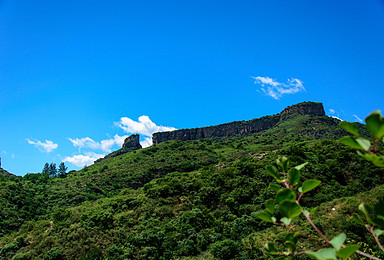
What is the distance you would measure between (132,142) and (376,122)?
340 feet

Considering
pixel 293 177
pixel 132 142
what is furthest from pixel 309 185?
pixel 132 142

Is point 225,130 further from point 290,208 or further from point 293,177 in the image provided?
point 290,208

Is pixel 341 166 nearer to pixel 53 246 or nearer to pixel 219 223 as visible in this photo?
→ pixel 219 223

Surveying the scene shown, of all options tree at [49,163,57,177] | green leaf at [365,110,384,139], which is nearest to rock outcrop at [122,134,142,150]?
tree at [49,163,57,177]

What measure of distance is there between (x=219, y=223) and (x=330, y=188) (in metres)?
10.3

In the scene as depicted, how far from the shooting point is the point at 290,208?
1.11m

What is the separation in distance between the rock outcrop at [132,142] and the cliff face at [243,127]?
8860 mm

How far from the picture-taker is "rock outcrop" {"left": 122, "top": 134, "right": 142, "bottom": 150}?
100 meters

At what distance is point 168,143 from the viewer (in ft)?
242

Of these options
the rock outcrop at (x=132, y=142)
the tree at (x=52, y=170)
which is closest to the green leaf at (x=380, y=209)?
the tree at (x=52, y=170)

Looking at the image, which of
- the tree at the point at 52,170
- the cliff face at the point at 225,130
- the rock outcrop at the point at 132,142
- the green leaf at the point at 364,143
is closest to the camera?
the green leaf at the point at 364,143

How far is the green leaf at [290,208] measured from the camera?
3.59ft

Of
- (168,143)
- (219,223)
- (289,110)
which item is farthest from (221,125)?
(219,223)

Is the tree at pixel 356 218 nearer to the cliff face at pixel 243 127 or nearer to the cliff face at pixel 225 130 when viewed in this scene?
the cliff face at pixel 243 127
